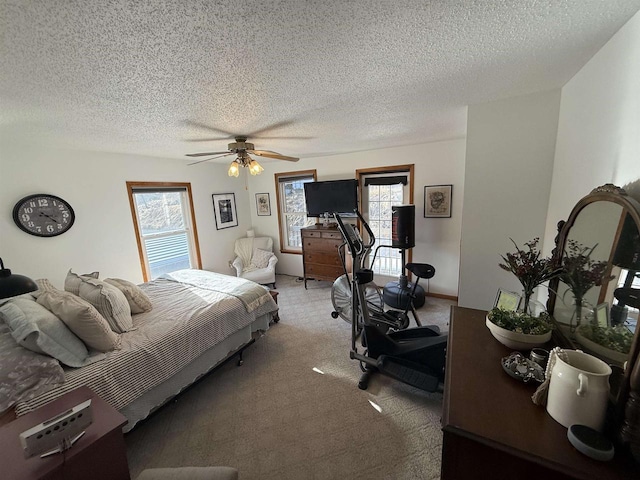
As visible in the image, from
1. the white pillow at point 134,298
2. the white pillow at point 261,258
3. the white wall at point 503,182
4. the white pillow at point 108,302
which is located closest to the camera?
the white wall at point 503,182

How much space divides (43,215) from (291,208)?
11.0ft

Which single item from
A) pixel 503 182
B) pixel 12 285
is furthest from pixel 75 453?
pixel 503 182

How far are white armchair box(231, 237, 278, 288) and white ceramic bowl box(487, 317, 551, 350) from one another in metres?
3.71

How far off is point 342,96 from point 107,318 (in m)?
2.41

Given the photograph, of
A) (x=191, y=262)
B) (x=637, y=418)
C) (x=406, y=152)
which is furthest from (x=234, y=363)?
(x=406, y=152)

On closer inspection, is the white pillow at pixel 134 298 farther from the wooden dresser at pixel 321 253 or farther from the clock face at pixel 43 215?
the wooden dresser at pixel 321 253

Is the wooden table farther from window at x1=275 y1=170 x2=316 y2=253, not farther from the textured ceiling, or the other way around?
window at x1=275 y1=170 x2=316 y2=253

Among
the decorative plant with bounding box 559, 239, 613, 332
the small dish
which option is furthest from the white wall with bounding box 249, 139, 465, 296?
the small dish

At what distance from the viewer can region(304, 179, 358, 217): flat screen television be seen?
4074mm

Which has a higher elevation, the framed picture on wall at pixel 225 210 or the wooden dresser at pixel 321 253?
the framed picture on wall at pixel 225 210

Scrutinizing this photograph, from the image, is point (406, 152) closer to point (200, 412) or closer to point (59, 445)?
point (200, 412)

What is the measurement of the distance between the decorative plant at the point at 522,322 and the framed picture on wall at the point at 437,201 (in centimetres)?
253

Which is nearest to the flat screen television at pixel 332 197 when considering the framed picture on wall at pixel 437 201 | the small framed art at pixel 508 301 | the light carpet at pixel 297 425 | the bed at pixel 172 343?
the framed picture on wall at pixel 437 201

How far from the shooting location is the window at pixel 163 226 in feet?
11.9
